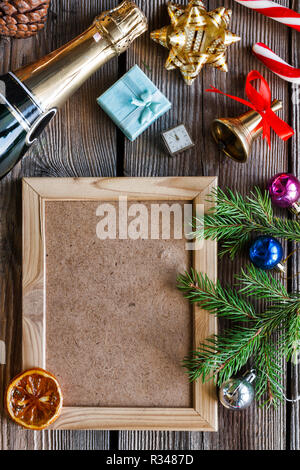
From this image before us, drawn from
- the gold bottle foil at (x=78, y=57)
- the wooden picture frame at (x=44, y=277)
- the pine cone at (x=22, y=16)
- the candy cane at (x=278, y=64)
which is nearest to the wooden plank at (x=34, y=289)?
the wooden picture frame at (x=44, y=277)

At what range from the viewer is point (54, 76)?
2.51ft

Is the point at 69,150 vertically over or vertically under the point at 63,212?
over

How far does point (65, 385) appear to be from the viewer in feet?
2.73

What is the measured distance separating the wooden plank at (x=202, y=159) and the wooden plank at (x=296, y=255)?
20 mm

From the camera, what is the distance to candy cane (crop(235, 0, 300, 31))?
83 centimetres

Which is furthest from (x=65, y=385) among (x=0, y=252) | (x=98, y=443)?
(x=0, y=252)

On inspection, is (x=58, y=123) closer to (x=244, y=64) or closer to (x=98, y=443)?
(x=244, y=64)

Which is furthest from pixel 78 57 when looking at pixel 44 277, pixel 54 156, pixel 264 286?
pixel 264 286

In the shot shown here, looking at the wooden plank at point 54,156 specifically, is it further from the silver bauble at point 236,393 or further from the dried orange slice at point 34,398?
the silver bauble at point 236,393

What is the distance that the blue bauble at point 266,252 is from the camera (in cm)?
78

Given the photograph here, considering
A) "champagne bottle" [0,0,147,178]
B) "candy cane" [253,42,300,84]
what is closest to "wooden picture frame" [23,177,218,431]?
"champagne bottle" [0,0,147,178]

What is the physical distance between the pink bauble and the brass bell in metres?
0.07

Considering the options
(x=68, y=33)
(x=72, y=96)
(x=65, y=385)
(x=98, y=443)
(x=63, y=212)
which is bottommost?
(x=98, y=443)

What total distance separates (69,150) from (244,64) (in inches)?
15.2
